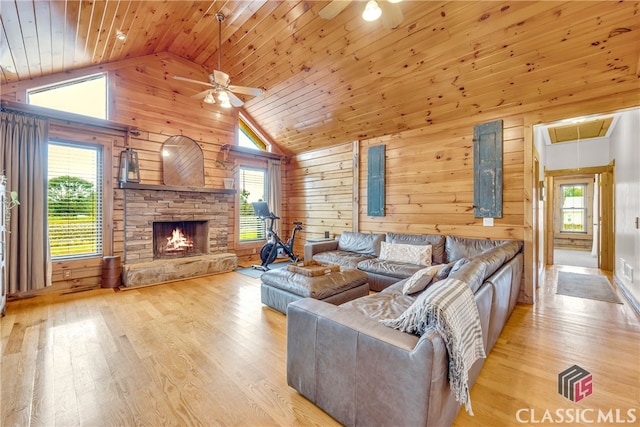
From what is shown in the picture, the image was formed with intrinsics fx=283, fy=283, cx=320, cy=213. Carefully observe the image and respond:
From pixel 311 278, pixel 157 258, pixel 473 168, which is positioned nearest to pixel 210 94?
pixel 311 278

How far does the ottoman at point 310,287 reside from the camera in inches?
116

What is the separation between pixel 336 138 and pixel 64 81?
14.4 feet

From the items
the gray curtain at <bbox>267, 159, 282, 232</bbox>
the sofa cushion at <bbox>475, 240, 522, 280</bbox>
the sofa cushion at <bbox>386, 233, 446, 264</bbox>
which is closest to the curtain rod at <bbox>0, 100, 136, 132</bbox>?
the gray curtain at <bbox>267, 159, 282, 232</bbox>

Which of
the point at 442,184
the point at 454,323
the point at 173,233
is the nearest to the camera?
the point at 454,323

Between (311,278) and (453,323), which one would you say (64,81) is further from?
(453,323)

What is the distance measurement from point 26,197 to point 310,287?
3.88 m

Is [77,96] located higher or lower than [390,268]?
higher

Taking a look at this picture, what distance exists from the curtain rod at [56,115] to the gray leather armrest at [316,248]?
3.49 metres

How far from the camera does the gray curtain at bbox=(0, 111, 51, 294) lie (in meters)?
3.55

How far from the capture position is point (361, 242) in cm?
504

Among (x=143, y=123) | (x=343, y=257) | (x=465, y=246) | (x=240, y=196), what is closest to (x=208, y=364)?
(x=343, y=257)

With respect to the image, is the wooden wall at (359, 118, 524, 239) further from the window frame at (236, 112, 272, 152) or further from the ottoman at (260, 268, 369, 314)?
the window frame at (236, 112, 272, 152)

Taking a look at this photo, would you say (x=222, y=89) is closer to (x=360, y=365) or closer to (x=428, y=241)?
(x=360, y=365)

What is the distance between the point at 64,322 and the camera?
2998mm
